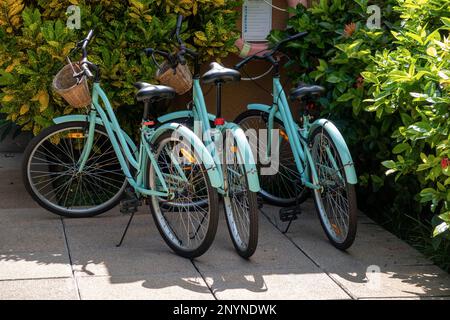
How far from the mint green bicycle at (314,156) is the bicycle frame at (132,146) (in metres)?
0.86

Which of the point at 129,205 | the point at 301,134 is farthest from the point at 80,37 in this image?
the point at 301,134

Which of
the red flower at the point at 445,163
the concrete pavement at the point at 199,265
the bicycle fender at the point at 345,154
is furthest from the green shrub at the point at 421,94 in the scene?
the concrete pavement at the point at 199,265

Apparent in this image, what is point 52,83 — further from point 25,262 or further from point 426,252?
point 426,252

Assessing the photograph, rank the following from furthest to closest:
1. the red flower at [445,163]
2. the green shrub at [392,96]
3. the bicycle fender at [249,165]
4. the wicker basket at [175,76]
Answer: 1. the wicker basket at [175,76]
2. the bicycle fender at [249,165]
3. the green shrub at [392,96]
4. the red flower at [445,163]

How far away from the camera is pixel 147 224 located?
21.5 feet

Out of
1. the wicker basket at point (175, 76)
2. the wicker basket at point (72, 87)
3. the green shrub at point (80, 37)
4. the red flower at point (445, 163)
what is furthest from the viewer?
the green shrub at point (80, 37)

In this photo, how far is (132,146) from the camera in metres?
6.42

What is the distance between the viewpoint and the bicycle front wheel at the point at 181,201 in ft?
18.4

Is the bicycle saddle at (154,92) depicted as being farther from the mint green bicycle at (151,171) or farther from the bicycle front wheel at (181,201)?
the bicycle front wheel at (181,201)

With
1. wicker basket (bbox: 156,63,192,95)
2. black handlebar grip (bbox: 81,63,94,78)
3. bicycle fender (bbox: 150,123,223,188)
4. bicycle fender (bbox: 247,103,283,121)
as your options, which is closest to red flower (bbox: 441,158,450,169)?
bicycle fender (bbox: 150,123,223,188)

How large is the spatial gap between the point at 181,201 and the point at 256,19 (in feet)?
7.29

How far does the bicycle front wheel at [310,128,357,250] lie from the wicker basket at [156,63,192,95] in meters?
0.98

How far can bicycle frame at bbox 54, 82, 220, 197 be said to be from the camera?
5.55 metres

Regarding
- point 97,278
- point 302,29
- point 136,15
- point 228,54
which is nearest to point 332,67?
point 302,29
